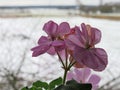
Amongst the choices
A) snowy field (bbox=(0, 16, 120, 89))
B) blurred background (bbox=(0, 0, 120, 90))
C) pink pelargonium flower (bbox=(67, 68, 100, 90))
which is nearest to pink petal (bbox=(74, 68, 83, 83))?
pink pelargonium flower (bbox=(67, 68, 100, 90))

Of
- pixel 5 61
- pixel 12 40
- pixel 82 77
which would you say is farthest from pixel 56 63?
pixel 82 77

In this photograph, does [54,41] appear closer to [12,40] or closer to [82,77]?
[82,77]

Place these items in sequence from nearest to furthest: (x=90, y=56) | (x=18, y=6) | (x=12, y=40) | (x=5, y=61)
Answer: (x=90, y=56) < (x=5, y=61) < (x=12, y=40) < (x=18, y=6)

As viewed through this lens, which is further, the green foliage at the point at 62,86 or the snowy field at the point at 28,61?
the snowy field at the point at 28,61

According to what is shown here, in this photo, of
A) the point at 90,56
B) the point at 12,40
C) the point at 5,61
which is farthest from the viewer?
the point at 12,40

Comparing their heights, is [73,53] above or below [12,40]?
above

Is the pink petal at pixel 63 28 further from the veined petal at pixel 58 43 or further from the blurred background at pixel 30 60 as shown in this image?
the blurred background at pixel 30 60

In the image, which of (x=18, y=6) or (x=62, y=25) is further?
(x=18, y=6)

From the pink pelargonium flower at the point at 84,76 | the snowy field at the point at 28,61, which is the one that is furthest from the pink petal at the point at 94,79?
the snowy field at the point at 28,61

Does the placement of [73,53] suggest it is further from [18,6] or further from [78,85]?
[18,6]
